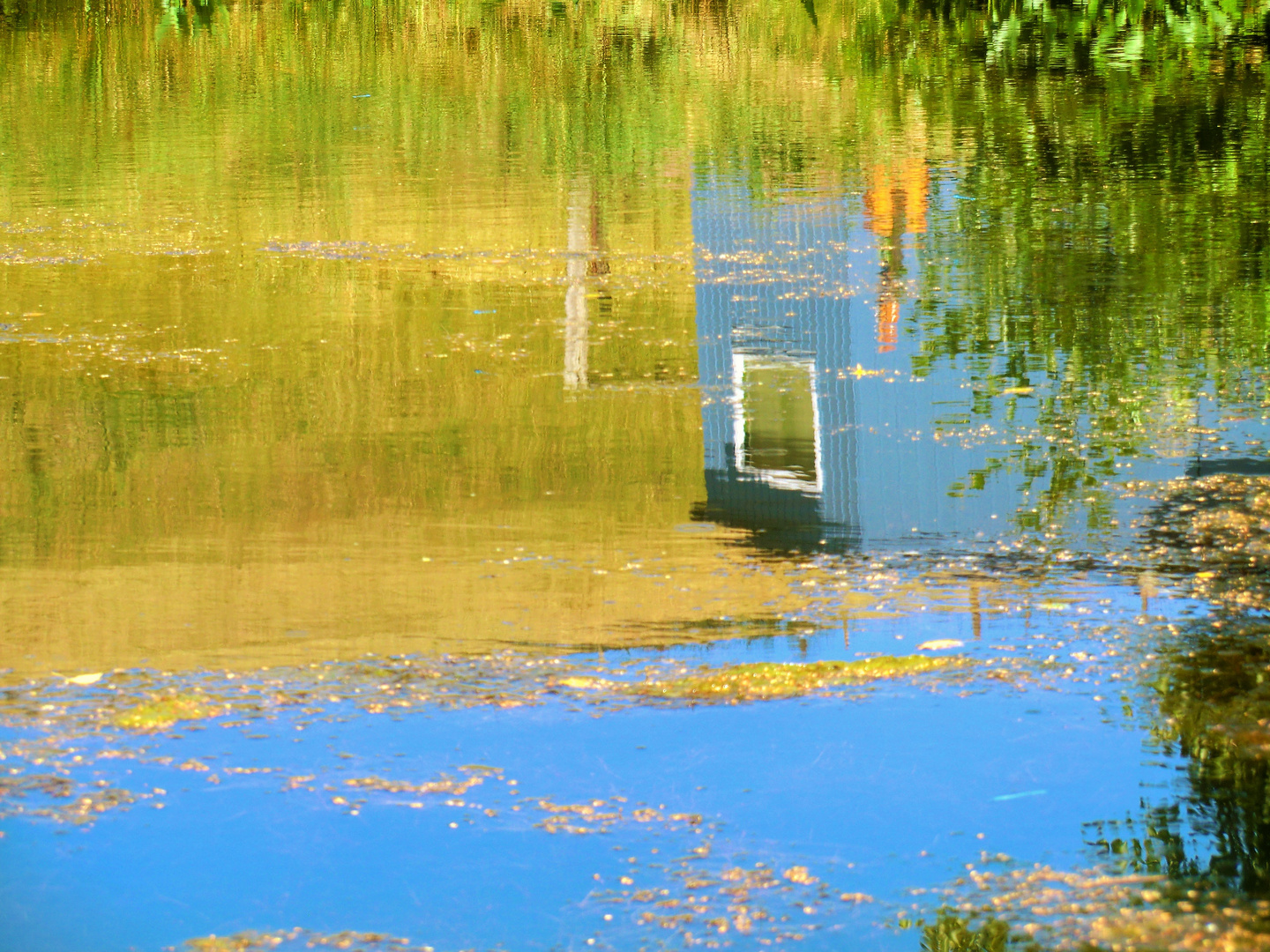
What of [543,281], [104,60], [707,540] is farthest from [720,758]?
[104,60]

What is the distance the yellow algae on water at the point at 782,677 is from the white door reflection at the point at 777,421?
4.30 feet

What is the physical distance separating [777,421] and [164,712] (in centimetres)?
281

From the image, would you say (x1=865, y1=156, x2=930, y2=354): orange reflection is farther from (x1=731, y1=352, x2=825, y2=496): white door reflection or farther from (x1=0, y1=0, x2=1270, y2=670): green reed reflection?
(x1=731, y1=352, x2=825, y2=496): white door reflection

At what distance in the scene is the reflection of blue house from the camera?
16.8 feet

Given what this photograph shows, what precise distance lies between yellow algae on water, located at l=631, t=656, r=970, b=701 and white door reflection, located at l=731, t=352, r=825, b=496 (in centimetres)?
131

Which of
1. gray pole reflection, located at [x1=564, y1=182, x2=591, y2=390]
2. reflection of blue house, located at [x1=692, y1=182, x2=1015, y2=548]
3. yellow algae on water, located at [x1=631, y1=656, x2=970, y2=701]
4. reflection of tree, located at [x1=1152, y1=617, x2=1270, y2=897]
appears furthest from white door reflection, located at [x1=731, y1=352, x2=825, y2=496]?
reflection of tree, located at [x1=1152, y1=617, x2=1270, y2=897]

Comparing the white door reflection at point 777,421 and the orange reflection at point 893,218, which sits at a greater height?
the orange reflection at point 893,218

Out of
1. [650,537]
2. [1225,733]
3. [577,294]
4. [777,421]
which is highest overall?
[577,294]

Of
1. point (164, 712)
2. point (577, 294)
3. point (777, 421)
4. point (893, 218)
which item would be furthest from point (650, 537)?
point (893, 218)

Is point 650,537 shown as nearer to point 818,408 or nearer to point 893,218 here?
point 818,408

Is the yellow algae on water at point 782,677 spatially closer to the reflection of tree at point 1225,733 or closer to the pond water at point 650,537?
the pond water at point 650,537

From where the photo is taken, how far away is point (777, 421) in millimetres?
6051

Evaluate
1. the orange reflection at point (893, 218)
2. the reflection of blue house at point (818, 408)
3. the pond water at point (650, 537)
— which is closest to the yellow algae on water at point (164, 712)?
the pond water at point (650, 537)

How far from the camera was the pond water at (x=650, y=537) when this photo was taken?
3.23 meters
